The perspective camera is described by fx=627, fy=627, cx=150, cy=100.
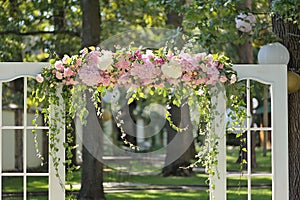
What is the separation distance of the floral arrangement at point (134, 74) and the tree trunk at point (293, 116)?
Answer: 118 centimetres

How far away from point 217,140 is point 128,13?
796cm

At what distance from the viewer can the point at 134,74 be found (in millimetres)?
4332

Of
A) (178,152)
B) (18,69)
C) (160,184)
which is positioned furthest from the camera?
(178,152)

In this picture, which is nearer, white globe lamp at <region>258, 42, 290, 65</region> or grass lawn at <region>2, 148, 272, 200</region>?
white globe lamp at <region>258, 42, 290, 65</region>

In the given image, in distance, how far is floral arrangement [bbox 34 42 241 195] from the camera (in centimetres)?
432

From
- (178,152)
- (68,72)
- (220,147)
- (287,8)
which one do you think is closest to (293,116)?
(287,8)

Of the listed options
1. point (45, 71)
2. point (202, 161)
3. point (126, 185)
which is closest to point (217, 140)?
point (202, 161)

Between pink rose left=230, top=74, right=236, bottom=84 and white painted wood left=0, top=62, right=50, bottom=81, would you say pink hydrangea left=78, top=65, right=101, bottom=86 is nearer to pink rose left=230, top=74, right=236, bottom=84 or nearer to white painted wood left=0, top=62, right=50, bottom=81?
white painted wood left=0, top=62, right=50, bottom=81

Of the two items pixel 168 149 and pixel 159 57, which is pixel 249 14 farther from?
pixel 168 149

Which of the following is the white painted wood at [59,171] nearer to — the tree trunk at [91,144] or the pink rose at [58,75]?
the pink rose at [58,75]

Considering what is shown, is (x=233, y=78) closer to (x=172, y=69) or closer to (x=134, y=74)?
(x=172, y=69)

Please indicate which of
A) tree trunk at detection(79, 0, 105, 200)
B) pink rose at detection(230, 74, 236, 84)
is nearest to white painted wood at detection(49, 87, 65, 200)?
pink rose at detection(230, 74, 236, 84)

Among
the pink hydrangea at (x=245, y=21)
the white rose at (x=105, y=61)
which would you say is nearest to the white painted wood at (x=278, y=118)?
the white rose at (x=105, y=61)

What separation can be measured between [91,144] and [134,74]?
4.22 meters
